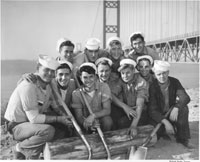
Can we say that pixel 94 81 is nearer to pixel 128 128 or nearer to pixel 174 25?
pixel 128 128

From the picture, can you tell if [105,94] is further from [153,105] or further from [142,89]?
[153,105]

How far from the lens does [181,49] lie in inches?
172

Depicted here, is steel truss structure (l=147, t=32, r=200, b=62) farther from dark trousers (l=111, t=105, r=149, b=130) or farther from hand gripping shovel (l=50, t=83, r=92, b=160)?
hand gripping shovel (l=50, t=83, r=92, b=160)

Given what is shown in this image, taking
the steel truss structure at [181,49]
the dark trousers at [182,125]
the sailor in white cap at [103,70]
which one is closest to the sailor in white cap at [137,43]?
the sailor in white cap at [103,70]

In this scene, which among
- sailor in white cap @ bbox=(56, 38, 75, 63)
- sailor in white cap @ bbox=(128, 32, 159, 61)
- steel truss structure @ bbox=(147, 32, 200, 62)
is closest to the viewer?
sailor in white cap @ bbox=(56, 38, 75, 63)

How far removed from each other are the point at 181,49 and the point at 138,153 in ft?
10.2

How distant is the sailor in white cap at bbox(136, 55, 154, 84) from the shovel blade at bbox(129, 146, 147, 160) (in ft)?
1.95

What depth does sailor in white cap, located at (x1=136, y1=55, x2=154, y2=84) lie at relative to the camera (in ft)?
6.61

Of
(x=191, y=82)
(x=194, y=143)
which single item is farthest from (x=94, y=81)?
(x=191, y=82)

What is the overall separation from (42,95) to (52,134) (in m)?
0.29

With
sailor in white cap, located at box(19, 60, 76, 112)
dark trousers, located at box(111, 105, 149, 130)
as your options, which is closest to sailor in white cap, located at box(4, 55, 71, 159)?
sailor in white cap, located at box(19, 60, 76, 112)

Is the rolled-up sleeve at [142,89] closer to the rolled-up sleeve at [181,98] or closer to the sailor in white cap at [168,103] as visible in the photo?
the sailor in white cap at [168,103]

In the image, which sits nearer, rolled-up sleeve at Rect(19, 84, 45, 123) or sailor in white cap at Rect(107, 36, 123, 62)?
rolled-up sleeve at Rect(19, 84, 45, 123)

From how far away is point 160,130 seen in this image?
6.56 feet
